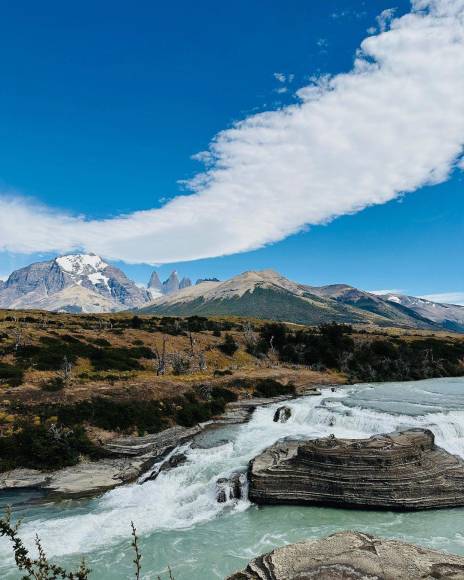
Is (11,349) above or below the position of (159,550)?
above

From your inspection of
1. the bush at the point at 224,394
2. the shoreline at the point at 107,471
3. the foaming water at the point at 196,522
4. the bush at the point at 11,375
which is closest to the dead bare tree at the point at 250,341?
the bush at the point at 224,394

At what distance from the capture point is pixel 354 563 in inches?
424

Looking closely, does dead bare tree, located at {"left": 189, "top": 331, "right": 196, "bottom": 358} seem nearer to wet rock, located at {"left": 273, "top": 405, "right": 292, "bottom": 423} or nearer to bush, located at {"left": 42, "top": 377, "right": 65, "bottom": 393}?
bush, located at {"left": 42, "top": 377, "right": 65, "bottom": 393}

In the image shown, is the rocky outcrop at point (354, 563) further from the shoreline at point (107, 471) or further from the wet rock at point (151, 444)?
the wet rock at point (151, 444)

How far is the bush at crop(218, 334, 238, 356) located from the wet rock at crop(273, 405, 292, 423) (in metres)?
43.4

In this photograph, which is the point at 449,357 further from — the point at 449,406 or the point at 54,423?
the point at 54,423

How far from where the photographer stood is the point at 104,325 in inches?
4304

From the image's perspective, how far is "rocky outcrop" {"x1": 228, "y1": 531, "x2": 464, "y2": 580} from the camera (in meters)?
10.2

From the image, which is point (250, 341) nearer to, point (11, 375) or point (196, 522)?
point (11, 375)

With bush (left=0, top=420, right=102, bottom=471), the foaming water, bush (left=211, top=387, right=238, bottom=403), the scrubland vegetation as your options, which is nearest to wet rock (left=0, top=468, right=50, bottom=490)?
bush (left=0, top=420, right=102, bottom=471)

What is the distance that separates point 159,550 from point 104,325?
299 feet

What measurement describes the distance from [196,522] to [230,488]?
3.85 m

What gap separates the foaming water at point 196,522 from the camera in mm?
22703

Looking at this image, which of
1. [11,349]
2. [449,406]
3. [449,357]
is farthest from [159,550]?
[449,357]
